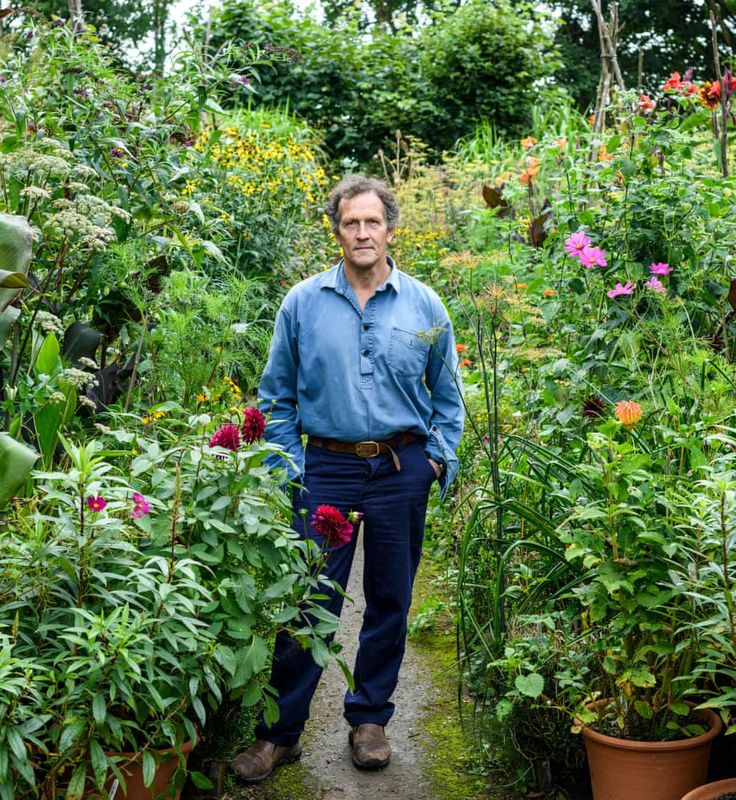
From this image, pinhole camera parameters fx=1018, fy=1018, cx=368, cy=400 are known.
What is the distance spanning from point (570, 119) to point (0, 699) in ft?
33.8

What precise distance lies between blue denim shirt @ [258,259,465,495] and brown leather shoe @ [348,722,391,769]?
35.1 inches

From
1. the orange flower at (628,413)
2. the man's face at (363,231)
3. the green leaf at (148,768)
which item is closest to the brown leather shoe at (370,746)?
the green leaf at (148,768)

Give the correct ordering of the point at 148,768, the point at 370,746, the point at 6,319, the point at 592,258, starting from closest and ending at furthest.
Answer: the point at 148,768, the point at 6,319, the point at 370,746, the point at 592,258

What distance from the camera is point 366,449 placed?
11.0ft

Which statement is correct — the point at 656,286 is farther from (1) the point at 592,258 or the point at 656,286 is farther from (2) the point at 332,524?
(2) the point at 332,524

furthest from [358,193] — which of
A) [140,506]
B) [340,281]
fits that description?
[140,506]

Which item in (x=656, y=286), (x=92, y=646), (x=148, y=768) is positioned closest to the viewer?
(x=92, y=646)

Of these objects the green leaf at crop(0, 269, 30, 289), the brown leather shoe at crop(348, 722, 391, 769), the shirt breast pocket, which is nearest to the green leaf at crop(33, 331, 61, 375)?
the green leaf at crop(0, 269, 30, 289)

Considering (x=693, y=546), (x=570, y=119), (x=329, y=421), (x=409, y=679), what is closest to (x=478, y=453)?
(x=409, y=679)

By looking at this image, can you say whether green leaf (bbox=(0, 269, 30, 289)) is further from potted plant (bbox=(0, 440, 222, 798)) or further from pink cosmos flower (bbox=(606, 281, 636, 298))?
pink cosmos flower (bbox=(606, 281, 636, 298))

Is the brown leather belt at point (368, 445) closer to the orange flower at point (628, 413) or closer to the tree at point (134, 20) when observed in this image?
the orange flower at point (628, 413)

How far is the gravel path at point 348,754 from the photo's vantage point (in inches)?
130

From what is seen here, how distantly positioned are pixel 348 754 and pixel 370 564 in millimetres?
680

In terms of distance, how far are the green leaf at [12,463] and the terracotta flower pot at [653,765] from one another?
1.72 m
